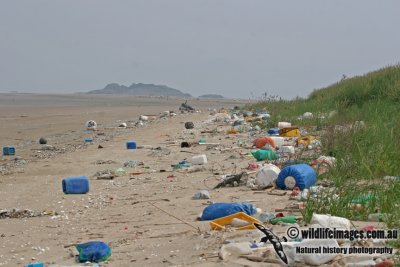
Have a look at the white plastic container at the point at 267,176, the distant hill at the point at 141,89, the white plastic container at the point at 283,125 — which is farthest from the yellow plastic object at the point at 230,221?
the distant hill at the point at 141,89

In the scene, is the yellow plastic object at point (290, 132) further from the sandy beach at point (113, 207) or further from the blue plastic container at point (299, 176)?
the blue plastic container at point (299, 176)

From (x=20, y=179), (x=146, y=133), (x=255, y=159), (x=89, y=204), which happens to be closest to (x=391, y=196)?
(x=89, y=204)

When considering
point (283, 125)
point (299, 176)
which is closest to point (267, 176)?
A: point (299, 176)

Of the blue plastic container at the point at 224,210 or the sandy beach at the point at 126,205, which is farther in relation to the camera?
the blue plastic container at the point at 224,210

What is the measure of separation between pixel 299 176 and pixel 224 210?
1.41m

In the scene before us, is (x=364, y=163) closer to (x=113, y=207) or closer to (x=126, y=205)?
(x=126, y=205)

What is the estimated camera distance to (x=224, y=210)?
4.58 m

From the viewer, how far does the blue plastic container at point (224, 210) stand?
178 inches

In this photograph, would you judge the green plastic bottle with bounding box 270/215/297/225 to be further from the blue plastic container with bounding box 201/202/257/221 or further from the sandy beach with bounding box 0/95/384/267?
the blue plastic container with bounding box 201/202/257/221

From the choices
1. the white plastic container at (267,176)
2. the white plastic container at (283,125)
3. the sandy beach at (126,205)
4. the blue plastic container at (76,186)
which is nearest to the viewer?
the sandy beach at (126,205)

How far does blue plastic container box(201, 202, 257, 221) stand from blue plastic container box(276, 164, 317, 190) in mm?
1183

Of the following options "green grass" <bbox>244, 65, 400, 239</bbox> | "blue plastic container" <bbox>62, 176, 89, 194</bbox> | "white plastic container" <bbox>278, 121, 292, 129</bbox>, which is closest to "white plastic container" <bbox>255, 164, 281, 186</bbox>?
"green grass" <bbox>244, 65, 400, 239</bbox>

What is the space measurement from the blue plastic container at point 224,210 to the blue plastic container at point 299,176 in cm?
118

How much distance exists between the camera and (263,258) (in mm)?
3268
